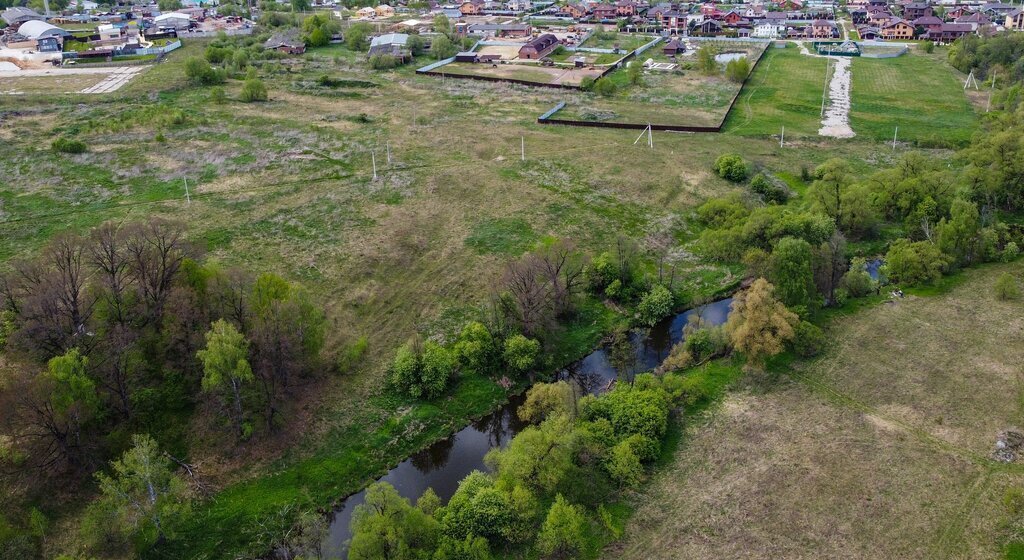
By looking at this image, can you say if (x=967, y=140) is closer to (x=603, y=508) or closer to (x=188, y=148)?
(x=603, y=508)

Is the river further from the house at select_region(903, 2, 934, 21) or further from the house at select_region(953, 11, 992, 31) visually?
the house at select_region(903, 2, 934, 21)

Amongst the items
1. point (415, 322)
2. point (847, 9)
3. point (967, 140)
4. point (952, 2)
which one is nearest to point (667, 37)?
point (847, 9)

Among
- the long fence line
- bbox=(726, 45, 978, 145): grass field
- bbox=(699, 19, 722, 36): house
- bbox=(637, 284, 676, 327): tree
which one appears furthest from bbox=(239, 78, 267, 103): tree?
bbox=(699, 19, 722, 36): house

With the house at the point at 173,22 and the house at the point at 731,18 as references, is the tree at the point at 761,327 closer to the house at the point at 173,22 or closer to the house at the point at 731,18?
the house at the point at 731,18

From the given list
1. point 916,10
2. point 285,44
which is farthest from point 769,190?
point 916,10

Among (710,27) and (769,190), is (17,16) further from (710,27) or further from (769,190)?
(769,190)

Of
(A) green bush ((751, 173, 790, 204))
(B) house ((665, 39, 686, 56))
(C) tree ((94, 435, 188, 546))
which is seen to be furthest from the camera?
(B) house ((665, 39, 686, 56))

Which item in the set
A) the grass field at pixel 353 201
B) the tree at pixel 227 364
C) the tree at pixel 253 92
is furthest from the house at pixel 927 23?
the tree at pixel 227 364
